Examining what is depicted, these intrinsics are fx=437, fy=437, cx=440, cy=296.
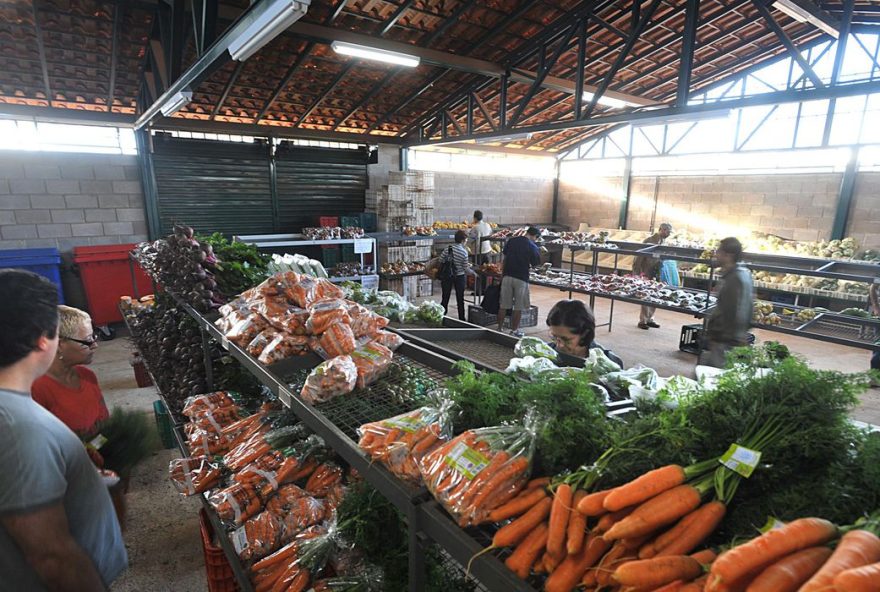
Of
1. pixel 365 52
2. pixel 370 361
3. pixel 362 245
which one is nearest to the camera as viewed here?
pixel 370 361

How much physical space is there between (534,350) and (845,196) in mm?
10745

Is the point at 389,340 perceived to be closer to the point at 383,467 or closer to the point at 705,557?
the point at 383,467

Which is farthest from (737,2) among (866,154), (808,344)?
(808,344)

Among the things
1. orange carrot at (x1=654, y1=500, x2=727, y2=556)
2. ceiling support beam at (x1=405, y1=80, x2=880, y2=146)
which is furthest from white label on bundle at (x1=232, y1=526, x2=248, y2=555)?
ceiling support beam at (x1=405, y1=80, x2=880, y2=146)

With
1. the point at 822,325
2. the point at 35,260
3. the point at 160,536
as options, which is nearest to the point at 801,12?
the point at 822,325

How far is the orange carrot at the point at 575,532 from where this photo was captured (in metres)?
0.95

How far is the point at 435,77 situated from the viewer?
8281mm

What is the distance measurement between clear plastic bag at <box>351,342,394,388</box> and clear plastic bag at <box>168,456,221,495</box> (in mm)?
1004

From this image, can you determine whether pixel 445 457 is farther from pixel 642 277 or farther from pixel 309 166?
pixel 309 166

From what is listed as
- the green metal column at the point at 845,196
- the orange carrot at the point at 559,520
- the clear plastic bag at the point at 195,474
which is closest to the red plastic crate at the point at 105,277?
the clear plastic bag at the point at 195,474

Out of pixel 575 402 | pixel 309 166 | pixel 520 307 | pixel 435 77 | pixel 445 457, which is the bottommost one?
pixel 520 307

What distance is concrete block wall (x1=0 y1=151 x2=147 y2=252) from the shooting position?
693cm

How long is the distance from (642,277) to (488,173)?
22.5 ft

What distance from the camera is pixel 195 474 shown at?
2.28 m
